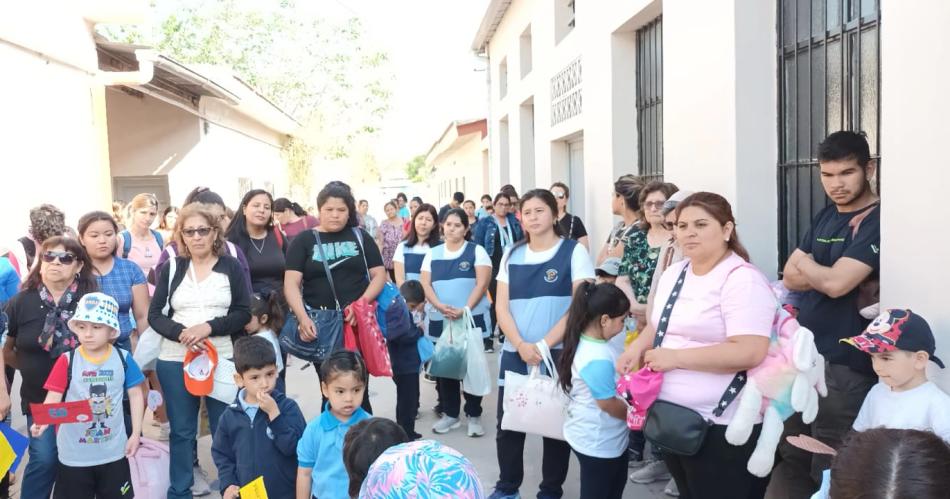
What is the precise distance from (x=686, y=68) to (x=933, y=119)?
2.58 metres

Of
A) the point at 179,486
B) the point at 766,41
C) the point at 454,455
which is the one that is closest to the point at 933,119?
the point at 766,41

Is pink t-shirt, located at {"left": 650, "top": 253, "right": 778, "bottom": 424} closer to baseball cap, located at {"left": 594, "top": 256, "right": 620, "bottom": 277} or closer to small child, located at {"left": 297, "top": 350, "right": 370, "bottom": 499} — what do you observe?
small child, located at {"left": 297, "top": 350, "right": 370, "bottom": 499}

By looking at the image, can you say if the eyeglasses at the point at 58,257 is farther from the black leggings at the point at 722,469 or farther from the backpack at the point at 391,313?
the black leggings at the point at 722,469

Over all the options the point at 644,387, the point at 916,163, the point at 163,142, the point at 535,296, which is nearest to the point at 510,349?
the point at 535,296

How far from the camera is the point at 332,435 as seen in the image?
10.9 feet

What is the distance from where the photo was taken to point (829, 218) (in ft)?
11.2

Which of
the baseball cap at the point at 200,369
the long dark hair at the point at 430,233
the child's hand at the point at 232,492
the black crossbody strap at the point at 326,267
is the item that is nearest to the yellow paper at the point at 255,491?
the child's hand at the point at 232,492

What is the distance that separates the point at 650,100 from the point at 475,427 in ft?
10.7

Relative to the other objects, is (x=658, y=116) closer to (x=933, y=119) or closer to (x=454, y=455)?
(x=933, y=119)

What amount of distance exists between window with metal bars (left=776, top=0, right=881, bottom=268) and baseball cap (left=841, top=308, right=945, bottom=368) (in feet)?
4.26

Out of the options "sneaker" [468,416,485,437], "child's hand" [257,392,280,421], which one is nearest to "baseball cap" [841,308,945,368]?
"child's hand" [257,392,280,421]

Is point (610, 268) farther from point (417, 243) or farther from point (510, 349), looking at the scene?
point (417, 243)

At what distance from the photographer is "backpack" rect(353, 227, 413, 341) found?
509 cm

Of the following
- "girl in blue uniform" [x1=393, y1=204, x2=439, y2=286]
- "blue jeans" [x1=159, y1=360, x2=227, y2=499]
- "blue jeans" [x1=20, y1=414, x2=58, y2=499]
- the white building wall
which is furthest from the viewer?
"girl in blue uniform" [x1=393, y1=204, x2=439, y2=286]
